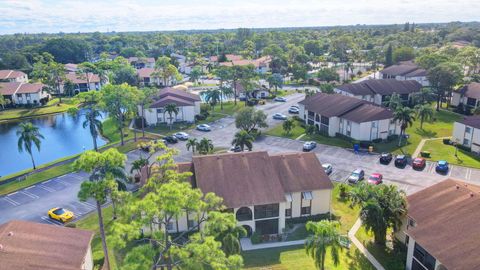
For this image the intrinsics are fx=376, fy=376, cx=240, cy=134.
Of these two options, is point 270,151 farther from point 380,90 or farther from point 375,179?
point 380,90

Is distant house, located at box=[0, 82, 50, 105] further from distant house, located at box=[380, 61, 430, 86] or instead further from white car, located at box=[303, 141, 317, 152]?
distant house, located at box=[380, 61, 430, 86]

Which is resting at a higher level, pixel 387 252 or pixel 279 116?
pixel 279 116

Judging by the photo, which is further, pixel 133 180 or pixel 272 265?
pixel 133 180

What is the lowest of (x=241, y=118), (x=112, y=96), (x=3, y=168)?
(x=3, y=168)

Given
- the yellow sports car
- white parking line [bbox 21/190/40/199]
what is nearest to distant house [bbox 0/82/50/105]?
white parking line [bbox 21/190/40/199]

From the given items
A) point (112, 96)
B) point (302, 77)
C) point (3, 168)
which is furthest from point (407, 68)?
point (3, 168)

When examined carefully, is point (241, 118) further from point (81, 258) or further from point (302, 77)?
point (302, 77)

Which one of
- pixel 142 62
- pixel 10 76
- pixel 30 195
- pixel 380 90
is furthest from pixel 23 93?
pixel 380 90
